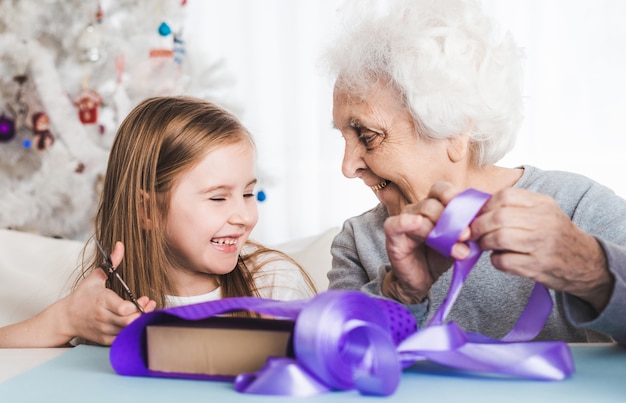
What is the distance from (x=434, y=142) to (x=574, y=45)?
7.21 feet

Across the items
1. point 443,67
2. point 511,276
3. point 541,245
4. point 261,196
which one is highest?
point 443,67

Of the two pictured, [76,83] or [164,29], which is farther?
[76,83]

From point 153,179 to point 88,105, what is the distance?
79.5 inches

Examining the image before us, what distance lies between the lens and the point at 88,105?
11.9 feet

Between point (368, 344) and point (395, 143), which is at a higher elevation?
point (395, 143)

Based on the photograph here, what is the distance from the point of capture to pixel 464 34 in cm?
154

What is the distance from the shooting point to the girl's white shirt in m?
1.80

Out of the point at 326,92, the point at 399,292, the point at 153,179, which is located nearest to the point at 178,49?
the point at 326,92

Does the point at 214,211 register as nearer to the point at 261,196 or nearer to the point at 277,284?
the point at 277,284

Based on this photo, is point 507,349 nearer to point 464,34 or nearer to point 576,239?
point 576,239

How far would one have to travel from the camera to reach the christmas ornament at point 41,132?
12.1 feet

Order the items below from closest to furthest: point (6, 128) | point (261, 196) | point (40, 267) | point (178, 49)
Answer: point (40, 267) → point (261, 196) → point (178, 49) → point (6, 128)

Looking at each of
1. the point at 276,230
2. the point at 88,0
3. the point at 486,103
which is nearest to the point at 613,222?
the point at 486,103

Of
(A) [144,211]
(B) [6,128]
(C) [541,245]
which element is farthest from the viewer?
(B) [6,128]
